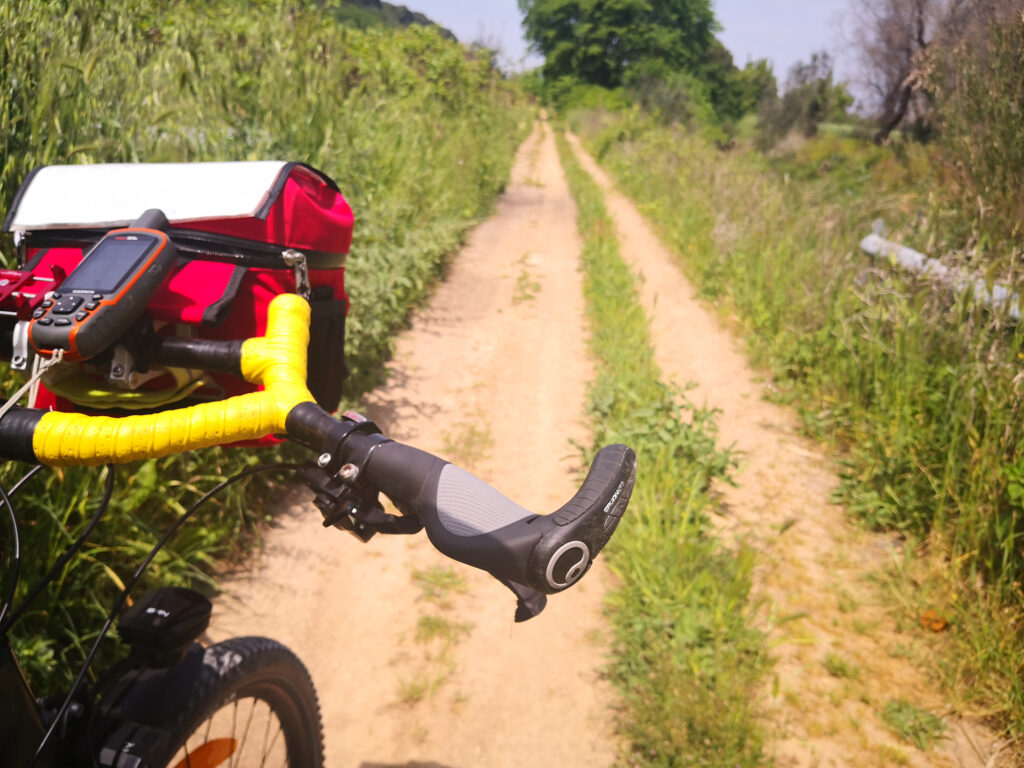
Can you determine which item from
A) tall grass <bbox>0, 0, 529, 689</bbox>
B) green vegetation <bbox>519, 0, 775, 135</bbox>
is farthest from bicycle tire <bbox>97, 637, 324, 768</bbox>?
green vegetation <bbox>519, 0, 775, 135</bbox>

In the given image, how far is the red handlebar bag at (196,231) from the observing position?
1.40 meters

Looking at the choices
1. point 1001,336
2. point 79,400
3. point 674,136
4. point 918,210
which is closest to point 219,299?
point 79,400

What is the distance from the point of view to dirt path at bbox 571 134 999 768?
98.9 inches

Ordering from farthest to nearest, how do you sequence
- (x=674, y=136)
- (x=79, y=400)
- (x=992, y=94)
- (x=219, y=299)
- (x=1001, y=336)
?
(x=674, y=136)
(x=992, y=94)
(x=1001, y=336)
(x=219, y=299)
(x=79, y=400)

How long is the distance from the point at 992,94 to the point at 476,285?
Result: 15.4 feet

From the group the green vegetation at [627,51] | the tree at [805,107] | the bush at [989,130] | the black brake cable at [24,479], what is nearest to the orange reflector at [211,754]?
the black brake cable at [24,479]

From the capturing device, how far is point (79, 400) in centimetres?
127

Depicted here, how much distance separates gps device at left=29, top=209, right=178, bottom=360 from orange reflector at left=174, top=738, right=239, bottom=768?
3.24 ft

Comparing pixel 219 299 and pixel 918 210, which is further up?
pixel 918 210

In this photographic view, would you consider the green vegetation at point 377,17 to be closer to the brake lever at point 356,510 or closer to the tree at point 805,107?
the brake lever at point 356,510

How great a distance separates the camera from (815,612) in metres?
3.14

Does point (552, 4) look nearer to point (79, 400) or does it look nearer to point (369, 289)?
point (369, 289)

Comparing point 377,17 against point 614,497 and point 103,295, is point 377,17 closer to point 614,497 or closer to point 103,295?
point 103,295

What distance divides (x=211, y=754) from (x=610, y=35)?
3832 cm
